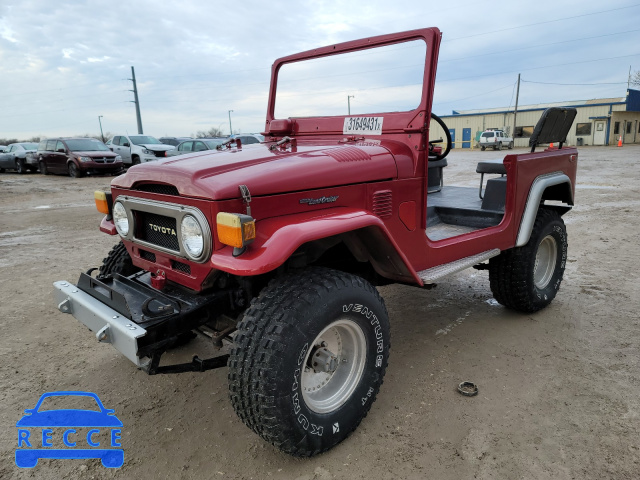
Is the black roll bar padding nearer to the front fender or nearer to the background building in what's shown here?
the front fender

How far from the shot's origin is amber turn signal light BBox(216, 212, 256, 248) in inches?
77.6

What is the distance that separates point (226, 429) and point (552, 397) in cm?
194

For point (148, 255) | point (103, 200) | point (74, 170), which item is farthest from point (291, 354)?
point (74, 170)

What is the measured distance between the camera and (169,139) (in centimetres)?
2314

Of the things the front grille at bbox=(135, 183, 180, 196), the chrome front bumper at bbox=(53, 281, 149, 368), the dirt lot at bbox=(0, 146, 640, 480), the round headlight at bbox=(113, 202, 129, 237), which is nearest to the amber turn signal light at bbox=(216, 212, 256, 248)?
the front grille at bbox=(135, 183, 180, 196)

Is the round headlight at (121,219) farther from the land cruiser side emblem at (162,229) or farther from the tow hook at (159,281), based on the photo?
the tow hook at (159,281)

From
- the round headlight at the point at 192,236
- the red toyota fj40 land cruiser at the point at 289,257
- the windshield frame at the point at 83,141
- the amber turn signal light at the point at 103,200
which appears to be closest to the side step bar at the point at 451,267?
the red toyota fj40 land cruiser at the point at 289,257

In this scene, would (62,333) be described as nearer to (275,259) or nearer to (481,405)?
(275,259)

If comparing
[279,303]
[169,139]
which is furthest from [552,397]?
[169,139]

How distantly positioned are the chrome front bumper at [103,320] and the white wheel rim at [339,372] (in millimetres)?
872

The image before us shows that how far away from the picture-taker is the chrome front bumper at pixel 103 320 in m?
2.07

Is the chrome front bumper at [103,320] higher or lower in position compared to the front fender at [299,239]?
lower

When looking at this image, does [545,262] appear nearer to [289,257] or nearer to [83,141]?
[289,257]

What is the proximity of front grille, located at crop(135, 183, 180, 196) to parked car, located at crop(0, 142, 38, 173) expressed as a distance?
2086 cm
